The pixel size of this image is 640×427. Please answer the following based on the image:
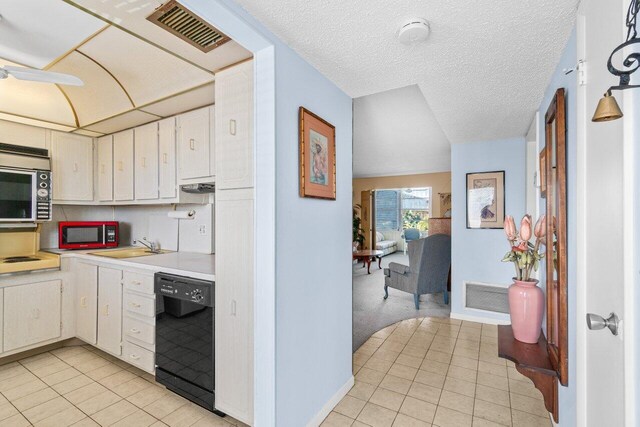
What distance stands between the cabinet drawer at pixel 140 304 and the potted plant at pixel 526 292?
2.45m

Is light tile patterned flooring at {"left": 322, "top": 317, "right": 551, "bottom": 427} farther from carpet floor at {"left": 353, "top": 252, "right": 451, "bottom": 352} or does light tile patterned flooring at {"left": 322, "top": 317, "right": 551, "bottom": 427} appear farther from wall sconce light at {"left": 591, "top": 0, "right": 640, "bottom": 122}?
wall sconce light at {"left": 591, "top": 0, "right": 640, "bottom": 122}

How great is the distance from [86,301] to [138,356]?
95 cm

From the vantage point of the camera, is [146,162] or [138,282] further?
[146,162]

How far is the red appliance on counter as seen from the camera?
10.2 feet

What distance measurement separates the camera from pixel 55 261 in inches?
109

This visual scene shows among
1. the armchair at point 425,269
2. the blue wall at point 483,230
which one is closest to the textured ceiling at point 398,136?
the blue wall at point 483,230

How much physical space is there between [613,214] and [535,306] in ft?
3.26

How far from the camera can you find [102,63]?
2.28 m

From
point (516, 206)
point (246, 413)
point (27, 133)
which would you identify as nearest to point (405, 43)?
point (246, 413)

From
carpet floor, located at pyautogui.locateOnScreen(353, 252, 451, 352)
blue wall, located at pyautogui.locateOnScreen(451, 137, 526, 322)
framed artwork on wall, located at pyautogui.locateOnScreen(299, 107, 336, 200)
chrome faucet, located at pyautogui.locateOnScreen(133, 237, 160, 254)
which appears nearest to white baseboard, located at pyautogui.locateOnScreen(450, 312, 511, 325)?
blue wall, located at pyautogui.locateOnScreen(451, 137, 526, 322)

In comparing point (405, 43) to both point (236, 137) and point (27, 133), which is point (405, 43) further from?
point (27, 133)

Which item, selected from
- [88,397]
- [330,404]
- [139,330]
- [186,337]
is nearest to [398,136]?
[330,404]

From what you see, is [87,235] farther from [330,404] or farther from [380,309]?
[380,309]

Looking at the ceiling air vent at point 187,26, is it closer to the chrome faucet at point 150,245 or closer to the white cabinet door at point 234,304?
the white cabinet door at point 234,304
